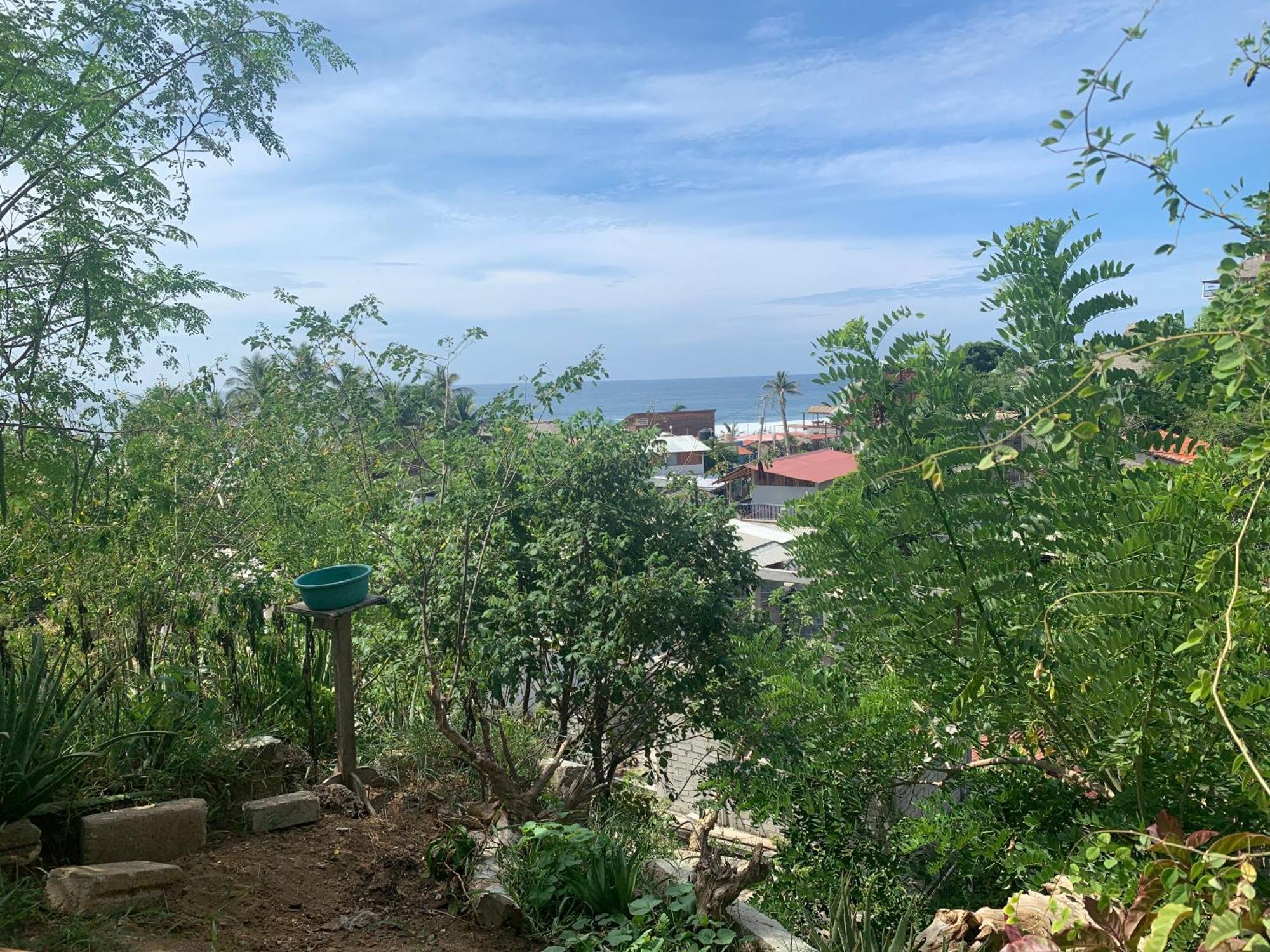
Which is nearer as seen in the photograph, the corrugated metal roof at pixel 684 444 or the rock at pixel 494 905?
the rock at pixel 494 905

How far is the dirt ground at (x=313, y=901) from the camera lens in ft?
8.05

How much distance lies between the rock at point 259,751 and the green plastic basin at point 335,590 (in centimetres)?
64

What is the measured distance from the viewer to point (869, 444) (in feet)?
7.95

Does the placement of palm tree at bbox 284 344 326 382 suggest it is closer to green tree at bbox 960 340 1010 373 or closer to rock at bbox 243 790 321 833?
rock at bbox 243 790 321 833

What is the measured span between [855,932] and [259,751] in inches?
95.6

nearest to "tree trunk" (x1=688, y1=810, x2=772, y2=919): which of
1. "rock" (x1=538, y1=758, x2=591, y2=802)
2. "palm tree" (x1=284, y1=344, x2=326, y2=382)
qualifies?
"rock" (x1=538, y1=758, x2=591, y2=802)

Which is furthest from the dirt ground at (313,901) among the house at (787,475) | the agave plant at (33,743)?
the house at (787,475)

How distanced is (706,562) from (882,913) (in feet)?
7.04

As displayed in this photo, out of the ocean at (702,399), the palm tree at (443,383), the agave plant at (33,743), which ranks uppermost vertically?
the ocean at (702,399)

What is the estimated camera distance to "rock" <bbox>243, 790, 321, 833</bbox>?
315cm

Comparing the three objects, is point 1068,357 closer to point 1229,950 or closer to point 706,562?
point 1229,950

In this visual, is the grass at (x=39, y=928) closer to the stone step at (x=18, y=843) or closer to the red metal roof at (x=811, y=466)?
the stone step at (x=18, y=843)

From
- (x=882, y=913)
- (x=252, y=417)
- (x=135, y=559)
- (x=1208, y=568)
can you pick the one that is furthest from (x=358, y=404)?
(x=1208, y=568)

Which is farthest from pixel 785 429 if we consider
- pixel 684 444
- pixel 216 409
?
pixel 216 409
